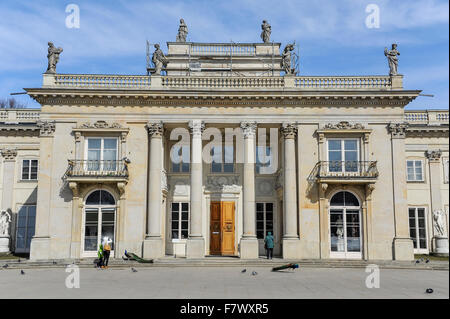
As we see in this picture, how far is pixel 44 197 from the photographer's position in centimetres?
2486

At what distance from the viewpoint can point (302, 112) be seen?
2578 cm

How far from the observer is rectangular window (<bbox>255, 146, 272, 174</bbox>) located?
28.2 metres

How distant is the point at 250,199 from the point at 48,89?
12.0 metres

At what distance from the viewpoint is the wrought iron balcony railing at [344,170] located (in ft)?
80.3

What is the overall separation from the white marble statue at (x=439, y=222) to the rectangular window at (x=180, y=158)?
53.9 feet

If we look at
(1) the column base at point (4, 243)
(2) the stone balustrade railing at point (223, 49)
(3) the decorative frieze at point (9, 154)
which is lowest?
(1) the column base at point (4, 243)

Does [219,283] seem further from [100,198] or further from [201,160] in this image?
[100,198]

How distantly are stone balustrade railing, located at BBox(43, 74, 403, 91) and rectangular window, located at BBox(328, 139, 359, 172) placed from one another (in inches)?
113

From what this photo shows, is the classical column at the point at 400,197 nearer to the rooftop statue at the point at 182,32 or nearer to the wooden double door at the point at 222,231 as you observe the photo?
the wooden double door at the point at 222,231

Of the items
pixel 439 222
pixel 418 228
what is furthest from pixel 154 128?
pixel 439 222

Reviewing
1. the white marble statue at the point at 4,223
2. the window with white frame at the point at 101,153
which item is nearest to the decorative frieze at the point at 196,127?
the window with white frame at the point at 101,153
